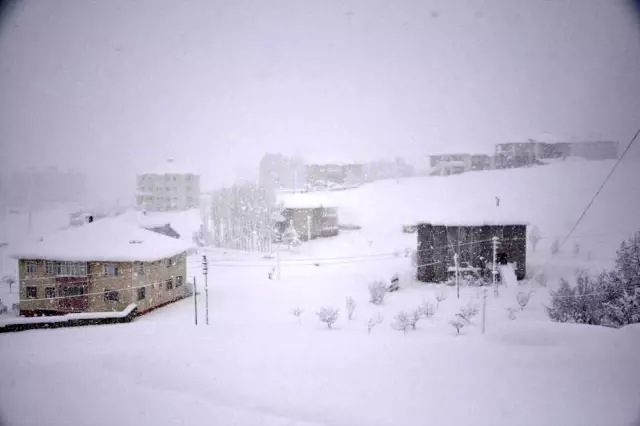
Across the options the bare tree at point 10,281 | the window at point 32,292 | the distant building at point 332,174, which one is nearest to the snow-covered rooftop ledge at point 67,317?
the window at point 32,292

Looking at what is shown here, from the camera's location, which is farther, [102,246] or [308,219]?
[308,219]

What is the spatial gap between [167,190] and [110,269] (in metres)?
48.5

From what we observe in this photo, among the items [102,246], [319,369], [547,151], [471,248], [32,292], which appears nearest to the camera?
[319,369]

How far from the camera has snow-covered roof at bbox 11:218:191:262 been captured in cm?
2116

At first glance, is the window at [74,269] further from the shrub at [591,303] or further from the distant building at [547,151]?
the distant building at [547,151]

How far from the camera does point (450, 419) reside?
8320mm

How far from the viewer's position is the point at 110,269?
21391 mm

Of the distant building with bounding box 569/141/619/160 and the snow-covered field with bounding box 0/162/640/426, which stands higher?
the distant building with bounding box 569/141/619/160

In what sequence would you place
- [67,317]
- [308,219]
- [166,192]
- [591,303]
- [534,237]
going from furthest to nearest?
[166,192] → [308,219] → [534,237] → [67,317] → [591,303]

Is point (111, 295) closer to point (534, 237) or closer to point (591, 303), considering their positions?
point (591, 303)

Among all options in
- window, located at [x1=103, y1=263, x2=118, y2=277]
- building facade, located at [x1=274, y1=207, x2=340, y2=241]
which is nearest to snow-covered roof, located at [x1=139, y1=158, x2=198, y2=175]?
building facade, located at [x1=274, y1=207, x2=340, y2=241]

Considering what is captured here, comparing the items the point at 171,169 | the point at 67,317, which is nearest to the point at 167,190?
the point at 171,169

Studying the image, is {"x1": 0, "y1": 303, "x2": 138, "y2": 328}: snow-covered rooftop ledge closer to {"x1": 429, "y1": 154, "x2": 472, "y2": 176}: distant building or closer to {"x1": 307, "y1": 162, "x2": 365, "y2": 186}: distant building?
{"x1": 307, "y1": 162, "x2": 365, "y2": 186}: distant building

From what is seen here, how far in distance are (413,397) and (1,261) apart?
39337 millimetres
